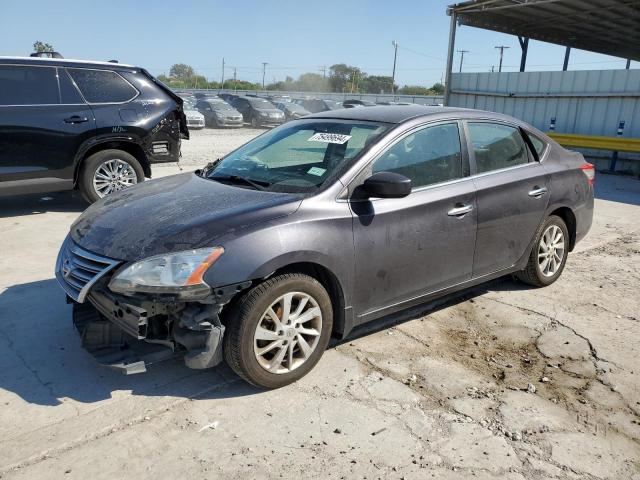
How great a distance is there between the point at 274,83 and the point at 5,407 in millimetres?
98715

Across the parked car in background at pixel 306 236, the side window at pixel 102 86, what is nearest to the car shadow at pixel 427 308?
the parked car in background at pixel 306 236

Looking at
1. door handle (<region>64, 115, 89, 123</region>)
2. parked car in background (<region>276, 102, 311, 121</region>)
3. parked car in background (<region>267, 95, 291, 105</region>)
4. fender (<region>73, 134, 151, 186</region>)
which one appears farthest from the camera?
parked car in background (<region>267, 95, 291, 105</region>)

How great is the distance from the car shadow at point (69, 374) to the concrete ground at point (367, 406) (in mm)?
12

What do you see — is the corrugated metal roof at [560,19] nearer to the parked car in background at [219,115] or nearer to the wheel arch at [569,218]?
the wheel arch at [569,218]

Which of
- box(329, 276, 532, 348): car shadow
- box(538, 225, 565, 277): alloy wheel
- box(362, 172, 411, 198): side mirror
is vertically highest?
box(362, 172, 411, 198): side mirror

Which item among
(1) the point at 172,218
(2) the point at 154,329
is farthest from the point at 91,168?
(2) the point at 154,329

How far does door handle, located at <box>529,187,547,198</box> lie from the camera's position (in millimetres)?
4602

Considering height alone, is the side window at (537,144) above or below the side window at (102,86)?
below

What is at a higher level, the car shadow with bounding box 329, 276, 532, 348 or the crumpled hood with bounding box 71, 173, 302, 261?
the crumpled hood with bounding box 71, 173, 302, 261

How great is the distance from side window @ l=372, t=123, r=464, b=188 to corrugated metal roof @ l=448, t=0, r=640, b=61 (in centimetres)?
1330

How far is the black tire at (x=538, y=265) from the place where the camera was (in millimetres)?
4820

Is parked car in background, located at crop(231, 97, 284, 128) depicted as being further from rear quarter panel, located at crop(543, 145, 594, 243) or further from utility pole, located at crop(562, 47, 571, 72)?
rear quarter panel, located at crop(543, 145, 594, 243)

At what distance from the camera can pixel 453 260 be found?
3.99 m

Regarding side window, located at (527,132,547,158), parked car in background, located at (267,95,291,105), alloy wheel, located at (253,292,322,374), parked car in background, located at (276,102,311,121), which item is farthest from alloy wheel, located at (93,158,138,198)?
parked car in background, located at (267,95,291,105)
